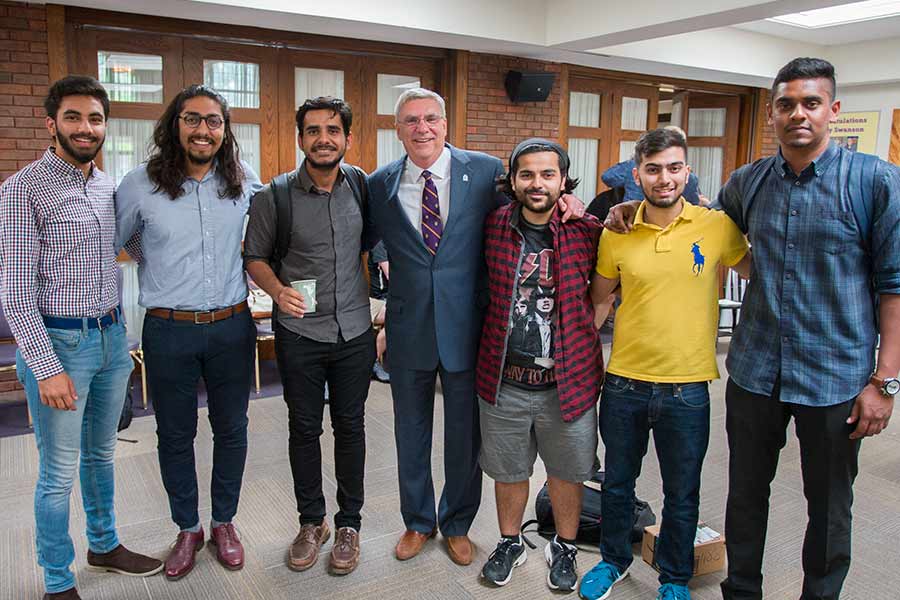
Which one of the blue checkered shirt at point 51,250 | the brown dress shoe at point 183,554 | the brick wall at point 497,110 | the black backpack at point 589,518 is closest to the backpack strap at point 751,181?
the black backpack at point 589,518

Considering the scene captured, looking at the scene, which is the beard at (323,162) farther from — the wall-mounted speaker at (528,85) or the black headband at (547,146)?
the wall-mounted speaker at (528,85)

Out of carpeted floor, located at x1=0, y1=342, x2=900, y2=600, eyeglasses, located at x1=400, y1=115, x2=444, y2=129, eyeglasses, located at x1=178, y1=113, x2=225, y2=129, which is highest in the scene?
eyeglasses, located at x1=400, y1=115, x2=444, y2=129

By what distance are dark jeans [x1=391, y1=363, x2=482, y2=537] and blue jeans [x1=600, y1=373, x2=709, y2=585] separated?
0.54 m

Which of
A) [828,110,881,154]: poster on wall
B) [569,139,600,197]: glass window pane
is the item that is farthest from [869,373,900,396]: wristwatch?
[828,110,881,154]: poster on wall

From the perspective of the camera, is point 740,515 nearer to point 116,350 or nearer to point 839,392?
point 839,392

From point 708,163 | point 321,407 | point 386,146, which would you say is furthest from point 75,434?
point 708,163

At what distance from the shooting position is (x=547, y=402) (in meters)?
2.54

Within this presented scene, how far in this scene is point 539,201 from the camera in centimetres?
242

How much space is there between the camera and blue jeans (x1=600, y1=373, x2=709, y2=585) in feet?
7.73

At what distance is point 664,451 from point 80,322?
79.2 inches

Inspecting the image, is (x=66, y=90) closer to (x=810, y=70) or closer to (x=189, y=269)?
(x=189, y=269)

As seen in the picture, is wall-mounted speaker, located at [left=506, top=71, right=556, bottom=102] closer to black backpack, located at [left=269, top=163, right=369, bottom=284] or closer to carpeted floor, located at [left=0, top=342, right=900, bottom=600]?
carpeted floor, located at [left=0, top=342, right=900, bottom=600]

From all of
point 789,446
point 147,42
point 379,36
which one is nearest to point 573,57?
point 379,36

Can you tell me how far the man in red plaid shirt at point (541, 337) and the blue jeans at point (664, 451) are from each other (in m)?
0.10
